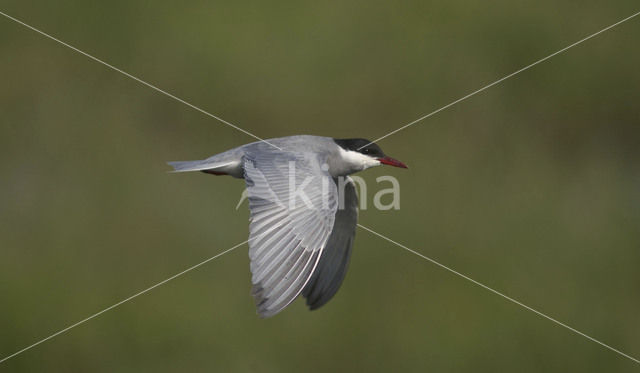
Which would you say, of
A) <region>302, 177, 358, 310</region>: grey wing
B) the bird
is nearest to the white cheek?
the bird

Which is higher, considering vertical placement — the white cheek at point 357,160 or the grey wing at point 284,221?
the white cheek at point 357,160

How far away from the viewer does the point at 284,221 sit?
2.02 m

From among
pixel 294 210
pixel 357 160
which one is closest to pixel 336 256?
pixel 357 160

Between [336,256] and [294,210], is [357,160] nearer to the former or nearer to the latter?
[336,256]

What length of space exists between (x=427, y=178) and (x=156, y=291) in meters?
1.18

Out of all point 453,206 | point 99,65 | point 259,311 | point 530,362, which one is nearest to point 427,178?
point 453,206

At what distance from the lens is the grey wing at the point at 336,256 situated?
2.47 m

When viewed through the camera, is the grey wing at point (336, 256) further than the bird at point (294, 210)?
Yes

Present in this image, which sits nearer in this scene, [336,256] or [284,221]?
[284,221]

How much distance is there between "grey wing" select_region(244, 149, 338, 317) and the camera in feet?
6.23

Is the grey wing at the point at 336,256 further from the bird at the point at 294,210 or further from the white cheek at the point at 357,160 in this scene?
the white cheek at the point at 357,160

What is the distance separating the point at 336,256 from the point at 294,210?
1.65 feet

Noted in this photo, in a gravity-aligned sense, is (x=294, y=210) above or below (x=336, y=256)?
above

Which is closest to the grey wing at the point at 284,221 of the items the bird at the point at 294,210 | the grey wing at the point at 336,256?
the bird at the point at 294,210
